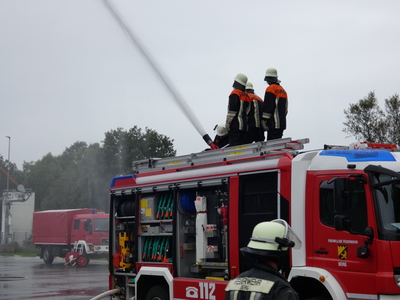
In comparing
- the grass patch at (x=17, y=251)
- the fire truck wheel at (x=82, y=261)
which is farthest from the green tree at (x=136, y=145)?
the fire truck wheel at (x=82, y=261)

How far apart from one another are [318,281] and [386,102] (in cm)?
1460

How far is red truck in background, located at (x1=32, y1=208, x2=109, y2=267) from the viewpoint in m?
30.0

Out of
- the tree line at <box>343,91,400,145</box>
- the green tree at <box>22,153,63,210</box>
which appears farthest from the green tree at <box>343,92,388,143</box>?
the green tree at <box>22,153,63,210</box>

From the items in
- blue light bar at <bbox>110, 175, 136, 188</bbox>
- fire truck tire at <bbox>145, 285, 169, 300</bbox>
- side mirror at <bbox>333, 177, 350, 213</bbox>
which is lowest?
fire truck tire at <bbox>145, 285, 169, 300</bbox>

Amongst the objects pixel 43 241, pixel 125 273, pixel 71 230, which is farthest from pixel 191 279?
pixel 43 241

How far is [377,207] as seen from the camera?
6.52m

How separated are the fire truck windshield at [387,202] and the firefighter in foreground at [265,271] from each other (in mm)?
3116

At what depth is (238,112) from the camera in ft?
33.7

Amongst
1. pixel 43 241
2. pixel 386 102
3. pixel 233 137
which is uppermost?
pixel 386 102

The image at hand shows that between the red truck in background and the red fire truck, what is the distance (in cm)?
1973

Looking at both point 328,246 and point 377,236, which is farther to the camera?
point 328,246

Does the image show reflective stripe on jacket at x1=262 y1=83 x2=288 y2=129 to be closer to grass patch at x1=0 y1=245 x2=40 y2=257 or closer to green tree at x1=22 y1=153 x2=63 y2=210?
grass patch at x1=0 y1=245 x2=40 y2=257

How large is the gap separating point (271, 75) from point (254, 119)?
836 mm

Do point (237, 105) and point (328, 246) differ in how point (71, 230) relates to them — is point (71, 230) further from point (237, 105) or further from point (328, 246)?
point (328, 246)
